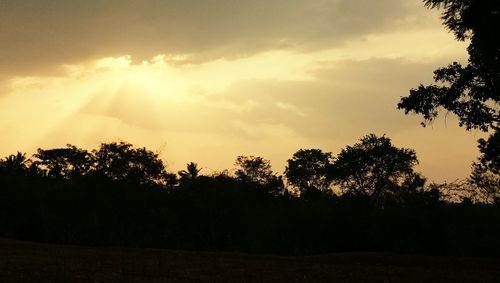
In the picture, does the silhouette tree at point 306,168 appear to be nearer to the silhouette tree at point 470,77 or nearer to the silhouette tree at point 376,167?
the silhouette tree at point 376,167

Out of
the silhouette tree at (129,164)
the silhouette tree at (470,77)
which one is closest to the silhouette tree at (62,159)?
the silhouette tree at (129,164)

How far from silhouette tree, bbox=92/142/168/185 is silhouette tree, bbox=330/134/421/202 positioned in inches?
850

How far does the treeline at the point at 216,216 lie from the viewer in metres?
39.5

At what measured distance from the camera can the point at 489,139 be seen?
23.9 m

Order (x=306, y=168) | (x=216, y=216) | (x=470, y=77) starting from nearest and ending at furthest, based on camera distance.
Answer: (x=470, y=77)
(x=216, y=216)
(x=306, y=168)

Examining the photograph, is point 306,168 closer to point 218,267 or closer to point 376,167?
point 376,167

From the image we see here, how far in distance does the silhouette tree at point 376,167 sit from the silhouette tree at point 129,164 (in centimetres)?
2159

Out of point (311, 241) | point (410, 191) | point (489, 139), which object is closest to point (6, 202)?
point (311, 241)

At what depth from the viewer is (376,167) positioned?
59.1m

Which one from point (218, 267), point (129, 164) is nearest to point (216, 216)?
point (129, 164)

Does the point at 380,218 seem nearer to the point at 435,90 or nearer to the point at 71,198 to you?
the point at 435,90

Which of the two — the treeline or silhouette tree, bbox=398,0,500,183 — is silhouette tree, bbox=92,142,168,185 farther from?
silhouette tree, bbox=398,0,500,183

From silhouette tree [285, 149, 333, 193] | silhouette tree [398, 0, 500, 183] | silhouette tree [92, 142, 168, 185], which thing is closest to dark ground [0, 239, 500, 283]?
silhouette tree [398, 0, 500, 183]

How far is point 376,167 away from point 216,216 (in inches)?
862
